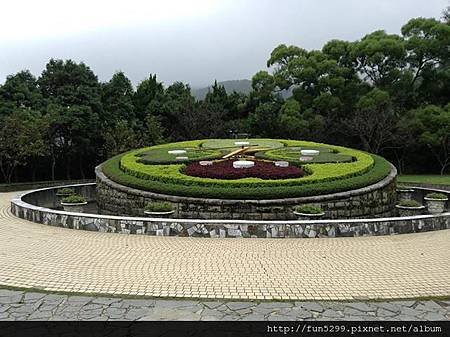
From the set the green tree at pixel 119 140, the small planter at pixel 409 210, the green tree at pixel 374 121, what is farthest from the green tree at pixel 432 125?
the green tree at pixel 119 140

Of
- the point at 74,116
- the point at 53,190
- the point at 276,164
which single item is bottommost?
the point at 53,190

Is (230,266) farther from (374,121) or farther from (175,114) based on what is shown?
(175,114)

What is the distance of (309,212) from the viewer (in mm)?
9609

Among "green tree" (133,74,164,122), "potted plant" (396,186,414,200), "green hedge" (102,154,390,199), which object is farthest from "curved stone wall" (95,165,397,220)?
"green tree" (133,74,164,122)

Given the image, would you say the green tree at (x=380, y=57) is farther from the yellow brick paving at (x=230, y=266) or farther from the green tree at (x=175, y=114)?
the yellow brick paving at (x=230, y=266)

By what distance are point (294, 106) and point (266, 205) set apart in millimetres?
16627

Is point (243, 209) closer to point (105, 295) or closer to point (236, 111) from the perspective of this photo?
point (105, 295)

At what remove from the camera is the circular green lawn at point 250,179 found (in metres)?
10.3

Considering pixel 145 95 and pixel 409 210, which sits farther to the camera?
pixel 145 95

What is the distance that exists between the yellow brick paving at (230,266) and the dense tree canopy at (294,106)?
1415 centimetres

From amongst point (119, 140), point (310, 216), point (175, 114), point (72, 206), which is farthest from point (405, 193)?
point (175, 114)

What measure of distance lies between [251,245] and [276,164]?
4.98 m

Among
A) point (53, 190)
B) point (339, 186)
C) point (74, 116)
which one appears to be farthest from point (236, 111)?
point (339, 186)

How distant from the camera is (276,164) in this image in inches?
497
